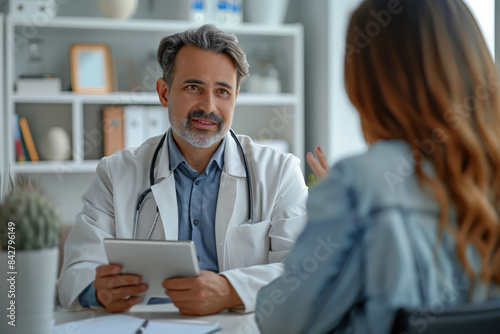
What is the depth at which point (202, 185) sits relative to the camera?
173 cm

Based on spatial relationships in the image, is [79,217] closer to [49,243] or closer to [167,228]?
[167,228]

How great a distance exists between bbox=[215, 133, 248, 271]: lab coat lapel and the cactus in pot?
0.81 m

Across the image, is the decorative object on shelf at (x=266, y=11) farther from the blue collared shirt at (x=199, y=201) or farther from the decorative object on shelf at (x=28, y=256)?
the decorative object on shelf at (x=28, y=256)

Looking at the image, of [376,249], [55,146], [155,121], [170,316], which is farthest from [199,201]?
[55,146]

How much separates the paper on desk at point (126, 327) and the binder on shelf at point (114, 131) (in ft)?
7.11

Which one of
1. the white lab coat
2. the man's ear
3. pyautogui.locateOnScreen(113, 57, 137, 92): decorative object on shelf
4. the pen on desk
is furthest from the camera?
pyautogui.locateOnScreen(113, 57, 137, 92): decorative object on shelf

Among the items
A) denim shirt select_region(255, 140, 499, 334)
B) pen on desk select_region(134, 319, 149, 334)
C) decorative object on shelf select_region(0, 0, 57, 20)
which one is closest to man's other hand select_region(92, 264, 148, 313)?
pen on desk select_region(134, 319, 149, 334)

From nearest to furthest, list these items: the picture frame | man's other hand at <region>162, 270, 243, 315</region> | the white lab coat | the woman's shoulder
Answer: the woman's shoulder, man's other hand at <region>162, 270, 243, 315</region>, the white lab coat, the picture frame

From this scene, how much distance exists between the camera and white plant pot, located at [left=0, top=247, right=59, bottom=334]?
34.1 inches

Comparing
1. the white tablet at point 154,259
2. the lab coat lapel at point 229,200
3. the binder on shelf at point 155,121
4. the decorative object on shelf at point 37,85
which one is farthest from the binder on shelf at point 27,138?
the white tablet at point 154,259

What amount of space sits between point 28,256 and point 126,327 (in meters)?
0.34

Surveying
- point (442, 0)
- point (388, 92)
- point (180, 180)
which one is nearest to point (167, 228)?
point (180, 180)

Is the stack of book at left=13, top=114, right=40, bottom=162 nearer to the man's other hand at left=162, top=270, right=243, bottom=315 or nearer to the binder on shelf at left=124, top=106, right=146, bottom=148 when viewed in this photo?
the binder on shelf at left=124, top=106, right=146, bottom=148

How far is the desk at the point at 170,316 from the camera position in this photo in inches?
46.3
